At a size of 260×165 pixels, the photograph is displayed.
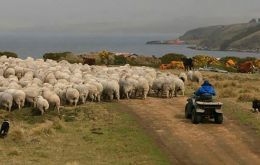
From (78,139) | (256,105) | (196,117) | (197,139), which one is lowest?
(78,139)

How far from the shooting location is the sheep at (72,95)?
87.8 feet

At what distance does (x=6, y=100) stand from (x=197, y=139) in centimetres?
1017

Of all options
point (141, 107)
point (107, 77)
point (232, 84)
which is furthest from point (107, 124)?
point (232, 84)

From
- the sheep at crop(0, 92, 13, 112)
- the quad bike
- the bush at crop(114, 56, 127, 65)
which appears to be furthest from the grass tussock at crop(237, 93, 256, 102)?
the bush at crop(114, 56, 127, 65)

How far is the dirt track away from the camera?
17562 millimetres

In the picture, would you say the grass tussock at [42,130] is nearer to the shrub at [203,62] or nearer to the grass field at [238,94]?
the grass field at [238,94]

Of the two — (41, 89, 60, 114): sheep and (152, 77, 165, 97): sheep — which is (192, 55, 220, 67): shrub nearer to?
(152, 77, 165, 97): sheep

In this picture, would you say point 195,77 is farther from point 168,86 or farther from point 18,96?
point 18,96

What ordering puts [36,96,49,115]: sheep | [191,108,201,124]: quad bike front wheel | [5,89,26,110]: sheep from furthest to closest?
1. [5,89,26,110]: sheep
2. [36,96,49,115]: sheep
3. [191,108,201,124]: quad bike front wheel

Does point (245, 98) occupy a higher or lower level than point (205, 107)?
lower

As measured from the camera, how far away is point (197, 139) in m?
20.0

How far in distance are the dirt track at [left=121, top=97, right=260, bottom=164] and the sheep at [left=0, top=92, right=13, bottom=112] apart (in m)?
5.83

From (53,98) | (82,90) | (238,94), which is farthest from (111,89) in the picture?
(238,94)

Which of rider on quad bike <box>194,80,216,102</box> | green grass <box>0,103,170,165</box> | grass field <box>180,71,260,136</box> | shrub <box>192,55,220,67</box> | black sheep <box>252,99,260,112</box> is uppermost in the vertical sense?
rider on quad bike <box>194,80,216,102</box>
